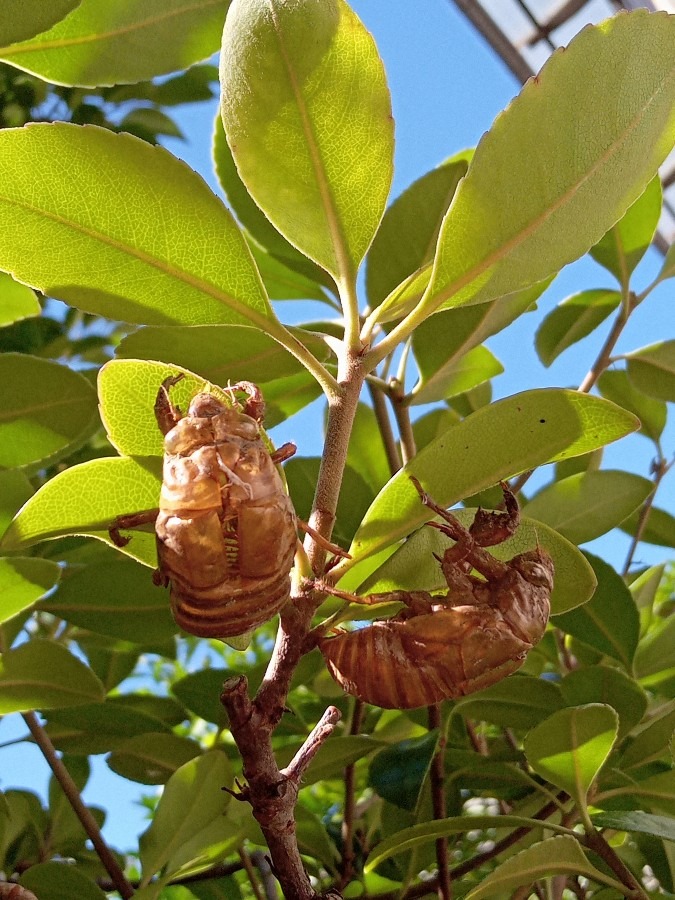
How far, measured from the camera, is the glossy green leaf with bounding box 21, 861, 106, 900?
1567mm

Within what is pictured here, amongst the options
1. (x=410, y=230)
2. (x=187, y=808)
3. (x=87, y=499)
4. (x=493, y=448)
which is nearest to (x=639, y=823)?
(x=493, y=448)

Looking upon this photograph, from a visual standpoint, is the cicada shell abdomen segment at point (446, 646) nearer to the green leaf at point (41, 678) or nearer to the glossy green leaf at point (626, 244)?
the green leaf at point (41, 678)

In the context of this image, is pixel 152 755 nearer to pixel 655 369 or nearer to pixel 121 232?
pixel 121 232

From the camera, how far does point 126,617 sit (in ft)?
5.29

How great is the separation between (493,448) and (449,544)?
7.5 inches

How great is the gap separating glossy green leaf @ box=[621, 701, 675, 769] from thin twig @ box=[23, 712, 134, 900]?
0.82 meters

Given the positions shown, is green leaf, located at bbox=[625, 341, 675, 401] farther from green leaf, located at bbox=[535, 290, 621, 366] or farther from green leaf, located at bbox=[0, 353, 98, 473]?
green leaf, located at bbox=[0, 353, 98, 473]

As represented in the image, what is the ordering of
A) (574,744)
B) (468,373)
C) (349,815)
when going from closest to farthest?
(574,744)
(349,815)
(468,373)

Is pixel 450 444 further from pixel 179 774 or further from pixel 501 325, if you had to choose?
pixel 179 774


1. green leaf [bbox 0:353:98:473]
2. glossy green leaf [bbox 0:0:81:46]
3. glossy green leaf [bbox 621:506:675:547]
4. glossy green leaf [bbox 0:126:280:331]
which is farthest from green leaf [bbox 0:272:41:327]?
glossy green leaf [bbox 621:506:675:547]

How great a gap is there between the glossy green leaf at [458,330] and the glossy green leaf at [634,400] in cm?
53

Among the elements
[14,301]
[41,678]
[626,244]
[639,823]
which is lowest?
[639,823]

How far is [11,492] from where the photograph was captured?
1289mm

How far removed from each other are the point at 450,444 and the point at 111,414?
14.2 inches
